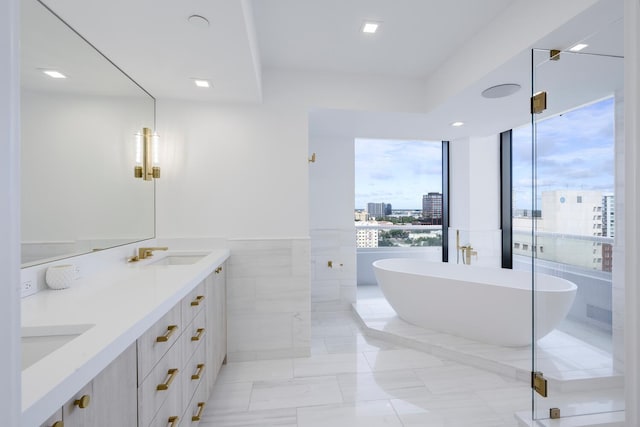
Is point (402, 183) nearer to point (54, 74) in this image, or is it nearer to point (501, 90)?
point (501, 90)

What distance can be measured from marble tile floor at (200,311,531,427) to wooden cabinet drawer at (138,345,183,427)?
71 cm

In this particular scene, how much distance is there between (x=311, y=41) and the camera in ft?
7.60

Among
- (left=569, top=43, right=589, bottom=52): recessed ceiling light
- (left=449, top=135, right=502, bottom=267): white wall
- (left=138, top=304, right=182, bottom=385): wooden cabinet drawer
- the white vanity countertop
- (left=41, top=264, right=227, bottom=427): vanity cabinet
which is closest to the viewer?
the white vanity countertop

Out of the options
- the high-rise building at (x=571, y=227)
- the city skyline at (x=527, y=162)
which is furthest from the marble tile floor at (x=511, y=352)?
the city skyline at (x=527, y=162)

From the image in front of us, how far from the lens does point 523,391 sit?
2.13m

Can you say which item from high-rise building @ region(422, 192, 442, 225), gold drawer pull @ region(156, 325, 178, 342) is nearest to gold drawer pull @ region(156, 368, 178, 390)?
gold drawer pull @ region(156, 325, 178, 342)

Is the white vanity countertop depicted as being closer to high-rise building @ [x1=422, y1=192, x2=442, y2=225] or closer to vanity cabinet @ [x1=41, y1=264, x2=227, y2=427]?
vanity cabinet @ [x1=41, y1=264, x2=227, y2=427]

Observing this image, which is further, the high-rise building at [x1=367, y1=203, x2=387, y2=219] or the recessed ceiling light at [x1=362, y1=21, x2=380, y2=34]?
the high-rise building at [x1=367, y1=203, x2=387, y2=219]

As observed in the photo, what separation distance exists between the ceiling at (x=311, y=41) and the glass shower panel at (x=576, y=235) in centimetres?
5

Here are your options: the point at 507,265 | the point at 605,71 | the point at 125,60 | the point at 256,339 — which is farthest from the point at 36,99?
the point at 507,265

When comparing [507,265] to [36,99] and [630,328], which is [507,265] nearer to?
[630,328]

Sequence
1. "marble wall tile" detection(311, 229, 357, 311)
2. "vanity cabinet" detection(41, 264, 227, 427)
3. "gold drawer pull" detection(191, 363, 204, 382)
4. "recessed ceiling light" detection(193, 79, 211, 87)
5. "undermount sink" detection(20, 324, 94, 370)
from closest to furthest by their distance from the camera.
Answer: "vanity cabinet" detection(41, 264, 227, 427)
"undermount sink" detection(20, 324, 94, 370)
"gold drawer pull" detection(191, 363, 204, 382)
"recessed ceiling light" detection(193, 79, 211, 87)
"marble wall tile" detection(311, 229, 357, 311)

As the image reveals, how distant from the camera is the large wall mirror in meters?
1.32

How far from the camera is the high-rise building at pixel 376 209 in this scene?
4.45 meters
